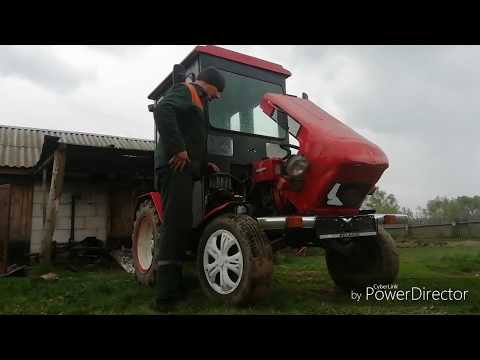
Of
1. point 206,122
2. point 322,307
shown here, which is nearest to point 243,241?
point 322,307

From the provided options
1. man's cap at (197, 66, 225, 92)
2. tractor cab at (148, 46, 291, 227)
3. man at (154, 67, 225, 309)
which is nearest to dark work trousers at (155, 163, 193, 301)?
man at (154, 67, 225, 309)

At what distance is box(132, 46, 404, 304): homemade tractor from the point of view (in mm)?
3713

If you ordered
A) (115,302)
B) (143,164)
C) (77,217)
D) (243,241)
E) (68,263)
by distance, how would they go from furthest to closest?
(77,217) → (143,164) → (68,263) → (115,302) → (243,241)

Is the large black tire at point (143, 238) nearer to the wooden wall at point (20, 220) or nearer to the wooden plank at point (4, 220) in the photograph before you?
the wooden plank at point (4, 220)

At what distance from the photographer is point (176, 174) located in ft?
12.9

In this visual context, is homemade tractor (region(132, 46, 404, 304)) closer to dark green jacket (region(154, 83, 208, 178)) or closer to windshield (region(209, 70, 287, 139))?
windshield (region(209, 70, 287, 139))

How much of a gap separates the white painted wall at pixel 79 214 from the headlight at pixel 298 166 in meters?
8.97

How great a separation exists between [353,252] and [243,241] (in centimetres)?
178

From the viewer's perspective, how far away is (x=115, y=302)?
4.45 meters

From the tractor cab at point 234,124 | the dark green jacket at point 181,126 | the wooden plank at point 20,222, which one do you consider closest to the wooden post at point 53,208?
the wooden plank at point 20,222

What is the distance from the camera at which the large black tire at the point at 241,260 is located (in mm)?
3473

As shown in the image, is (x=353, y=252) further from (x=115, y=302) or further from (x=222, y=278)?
(x=115, y=302)

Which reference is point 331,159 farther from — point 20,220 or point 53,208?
point 20,220
